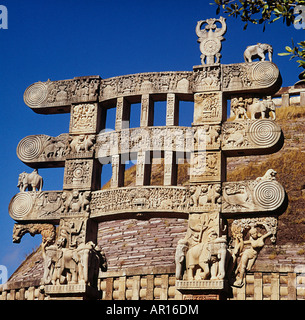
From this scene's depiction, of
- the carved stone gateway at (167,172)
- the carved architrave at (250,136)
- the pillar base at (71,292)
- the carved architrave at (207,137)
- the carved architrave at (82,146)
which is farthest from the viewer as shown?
the carved architrave at (82,146)

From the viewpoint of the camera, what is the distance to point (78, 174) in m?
15.6

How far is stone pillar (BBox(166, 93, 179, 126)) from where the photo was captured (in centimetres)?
1519

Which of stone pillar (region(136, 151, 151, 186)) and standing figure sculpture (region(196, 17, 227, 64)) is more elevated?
standing figure sculpture (region(196, 17, 227, 64))

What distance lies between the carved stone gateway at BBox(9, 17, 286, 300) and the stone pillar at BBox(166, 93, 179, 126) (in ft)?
0.08

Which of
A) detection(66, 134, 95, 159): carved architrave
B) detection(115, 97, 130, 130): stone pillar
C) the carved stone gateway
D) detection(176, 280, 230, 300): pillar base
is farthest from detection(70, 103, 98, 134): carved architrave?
detection(176, 280, 230, 300): pillar base

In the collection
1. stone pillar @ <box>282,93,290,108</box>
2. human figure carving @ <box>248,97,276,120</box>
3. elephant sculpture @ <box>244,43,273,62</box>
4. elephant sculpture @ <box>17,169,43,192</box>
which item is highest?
stone pillar @ <box>282,93,290,108</box>

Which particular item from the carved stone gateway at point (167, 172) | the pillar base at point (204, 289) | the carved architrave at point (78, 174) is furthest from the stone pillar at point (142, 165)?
the pillar base at point (204, 289)

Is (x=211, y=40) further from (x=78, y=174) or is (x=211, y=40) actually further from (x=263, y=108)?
(x=78, y=174)

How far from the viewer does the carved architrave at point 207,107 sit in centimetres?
1504

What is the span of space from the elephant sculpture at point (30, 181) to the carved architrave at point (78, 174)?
30.2 inches

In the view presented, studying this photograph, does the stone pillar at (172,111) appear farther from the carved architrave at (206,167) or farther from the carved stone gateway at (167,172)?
the carved architrave at (206,167)

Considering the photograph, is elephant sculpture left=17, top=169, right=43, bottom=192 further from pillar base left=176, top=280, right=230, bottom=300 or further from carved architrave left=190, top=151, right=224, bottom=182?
pillar base left=176, top=280, right=230, bottom=300

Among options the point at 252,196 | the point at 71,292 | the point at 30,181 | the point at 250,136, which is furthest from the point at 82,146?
the point at 252,196

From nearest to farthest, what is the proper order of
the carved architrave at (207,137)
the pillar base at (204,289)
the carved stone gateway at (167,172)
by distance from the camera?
the pillar base at (204,289)
the carved stone gateway at (167,172)
the carved architrave at (207,137)
